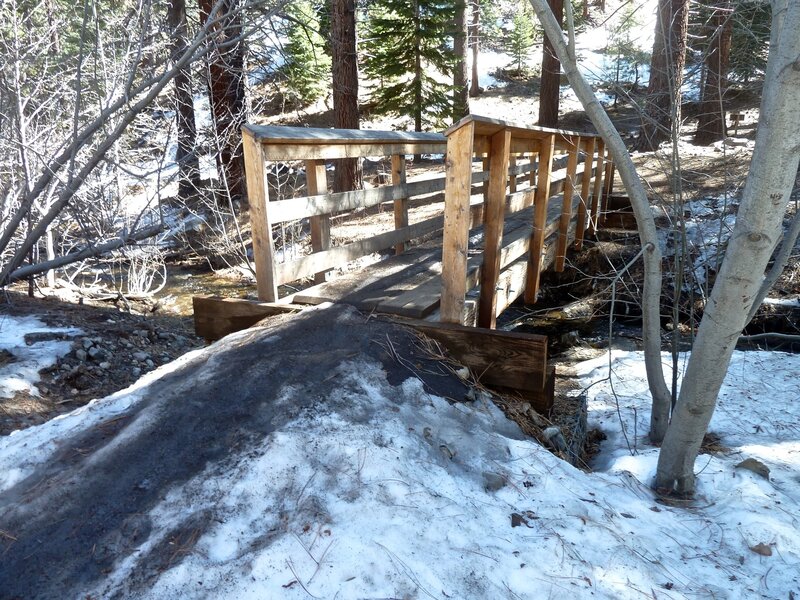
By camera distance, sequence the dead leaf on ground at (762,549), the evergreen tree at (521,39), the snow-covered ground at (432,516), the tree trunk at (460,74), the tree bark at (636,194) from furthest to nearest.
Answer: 1. the evergreen tree at (521,39)
2. the tree trunk at (460,74)
3. the tree bark at (636,194)
4. the dead leaf on ground at (762,549)
5. the snow-covered ground at (432,516)

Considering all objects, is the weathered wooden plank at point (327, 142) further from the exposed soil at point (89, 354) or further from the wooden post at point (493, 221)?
the exposed soil at point (89, 354)

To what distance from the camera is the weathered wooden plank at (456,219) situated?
3867 mm

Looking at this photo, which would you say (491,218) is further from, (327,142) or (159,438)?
(159,438)

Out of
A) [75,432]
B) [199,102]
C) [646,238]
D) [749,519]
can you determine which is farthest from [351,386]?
[199,102]

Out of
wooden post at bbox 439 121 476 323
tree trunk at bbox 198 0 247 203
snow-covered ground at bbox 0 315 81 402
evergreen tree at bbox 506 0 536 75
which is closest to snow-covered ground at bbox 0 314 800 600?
wooden post at bbox 439 121 476 323

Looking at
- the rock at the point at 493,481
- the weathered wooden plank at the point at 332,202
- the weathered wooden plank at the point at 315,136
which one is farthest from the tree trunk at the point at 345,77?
the rock at the point at 493,481

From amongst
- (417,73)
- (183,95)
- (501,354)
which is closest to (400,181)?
(501,354)

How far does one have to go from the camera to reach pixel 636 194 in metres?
3.50

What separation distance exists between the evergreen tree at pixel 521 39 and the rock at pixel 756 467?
3002cm

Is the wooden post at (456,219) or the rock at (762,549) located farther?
the wooden post at (456,219)

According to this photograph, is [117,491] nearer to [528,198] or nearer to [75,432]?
[75,432]

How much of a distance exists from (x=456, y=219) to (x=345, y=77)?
25.7 ft

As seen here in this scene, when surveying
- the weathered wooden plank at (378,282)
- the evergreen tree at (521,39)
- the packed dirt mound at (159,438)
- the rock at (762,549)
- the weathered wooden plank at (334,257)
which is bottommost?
the rock at (762,549)

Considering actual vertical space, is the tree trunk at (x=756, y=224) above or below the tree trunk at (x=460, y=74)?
below
